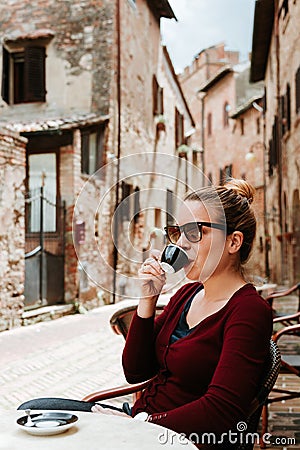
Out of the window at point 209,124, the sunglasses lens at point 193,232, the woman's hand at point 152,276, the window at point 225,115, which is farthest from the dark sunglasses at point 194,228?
the window at point 209,124

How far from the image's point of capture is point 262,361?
170 cm

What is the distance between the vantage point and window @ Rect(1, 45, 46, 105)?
1155 cm

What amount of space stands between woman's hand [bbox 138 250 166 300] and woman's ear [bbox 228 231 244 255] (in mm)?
216

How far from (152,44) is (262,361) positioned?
14.2 meters

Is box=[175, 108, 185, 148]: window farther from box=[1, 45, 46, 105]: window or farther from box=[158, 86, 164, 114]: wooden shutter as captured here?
box=[1, 45, 46, 105]: window

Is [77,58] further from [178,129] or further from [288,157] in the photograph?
[178,129]

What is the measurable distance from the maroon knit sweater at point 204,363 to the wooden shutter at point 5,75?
10289mm

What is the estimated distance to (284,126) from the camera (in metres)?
13.1

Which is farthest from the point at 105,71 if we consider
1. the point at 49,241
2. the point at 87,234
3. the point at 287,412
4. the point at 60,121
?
the point at 87,234

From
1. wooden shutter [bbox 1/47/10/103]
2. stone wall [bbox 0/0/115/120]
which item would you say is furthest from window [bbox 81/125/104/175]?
wooden shutter [bbox 1/47/10/103]

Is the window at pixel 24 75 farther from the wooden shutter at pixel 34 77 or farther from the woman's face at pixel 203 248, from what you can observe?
the woman's face at pixel 203 248

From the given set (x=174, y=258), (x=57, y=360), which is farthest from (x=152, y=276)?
(x=57, y=360)

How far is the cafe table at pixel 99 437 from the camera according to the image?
1365mm

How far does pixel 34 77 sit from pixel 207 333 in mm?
10379
